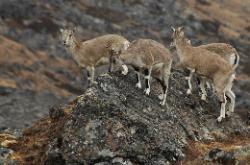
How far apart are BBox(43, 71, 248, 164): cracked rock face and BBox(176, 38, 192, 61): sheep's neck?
2296mm

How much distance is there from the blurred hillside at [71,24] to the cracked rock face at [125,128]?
36.2m

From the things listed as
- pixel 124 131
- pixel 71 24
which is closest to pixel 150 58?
pixel 124 131

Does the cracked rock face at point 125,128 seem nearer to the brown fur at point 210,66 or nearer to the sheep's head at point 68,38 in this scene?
the brown fur at point 210,66

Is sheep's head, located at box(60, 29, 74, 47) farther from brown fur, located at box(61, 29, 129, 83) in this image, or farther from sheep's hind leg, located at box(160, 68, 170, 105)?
sheep's hind leg, located at box(160, 68, 170, 105)

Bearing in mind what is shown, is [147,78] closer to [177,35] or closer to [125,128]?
[125,128]

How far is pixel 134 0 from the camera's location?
4560 inches

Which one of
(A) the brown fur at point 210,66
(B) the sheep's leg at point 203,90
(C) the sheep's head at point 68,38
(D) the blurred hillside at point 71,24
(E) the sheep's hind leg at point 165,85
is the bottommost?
(D) the blurred hillside at point 71,24

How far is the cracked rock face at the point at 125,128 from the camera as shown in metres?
17.9

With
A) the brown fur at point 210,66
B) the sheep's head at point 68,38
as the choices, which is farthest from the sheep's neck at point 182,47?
the sheep's head at point 68,38

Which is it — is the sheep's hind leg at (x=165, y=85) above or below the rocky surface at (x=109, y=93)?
above

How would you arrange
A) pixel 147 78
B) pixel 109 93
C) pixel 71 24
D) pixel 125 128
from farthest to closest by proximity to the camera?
pixel 71 24
pixel 147 78
pixel 109 93
pixel 125 128

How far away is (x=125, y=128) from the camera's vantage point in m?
18.5

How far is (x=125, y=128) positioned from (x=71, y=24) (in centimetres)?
8049

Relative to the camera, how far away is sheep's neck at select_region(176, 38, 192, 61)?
22.8 metres
